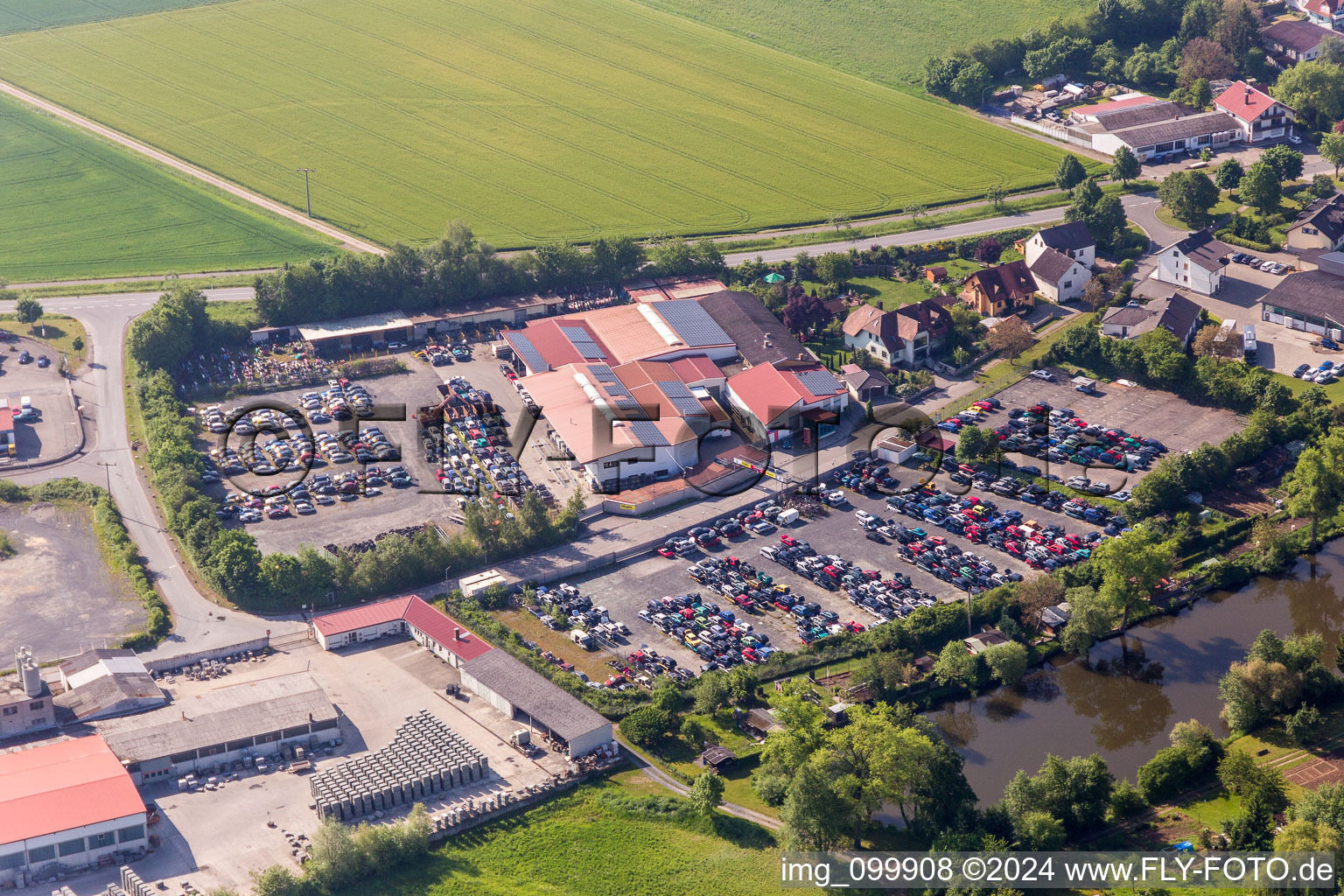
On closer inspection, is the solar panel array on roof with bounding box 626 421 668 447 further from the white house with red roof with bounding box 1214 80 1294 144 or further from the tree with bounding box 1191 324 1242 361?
the white house with red roof with bounding box 1214 80 1294 144

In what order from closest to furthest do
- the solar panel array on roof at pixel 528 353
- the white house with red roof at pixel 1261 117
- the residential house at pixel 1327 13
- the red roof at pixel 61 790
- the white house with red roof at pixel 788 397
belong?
the red roof at pixel 61 790 < the white house with red roof at pixel 788 397 < the solar panel array on roof at pixel 528 353 < the white house with red roof at pixel 1261 117 < the residential house at pixel 1327 13

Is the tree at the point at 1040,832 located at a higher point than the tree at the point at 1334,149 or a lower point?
lower

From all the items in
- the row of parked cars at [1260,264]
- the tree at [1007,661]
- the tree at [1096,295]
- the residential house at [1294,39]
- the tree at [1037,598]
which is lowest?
the tree at [1007,661]

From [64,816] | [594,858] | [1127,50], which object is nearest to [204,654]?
[64,816]

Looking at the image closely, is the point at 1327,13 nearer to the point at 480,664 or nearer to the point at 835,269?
the point at 835,269

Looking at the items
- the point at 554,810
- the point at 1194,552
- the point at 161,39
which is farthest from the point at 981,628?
the point at 161,39

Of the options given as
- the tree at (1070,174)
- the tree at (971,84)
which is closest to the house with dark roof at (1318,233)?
the tree at (1070,174)

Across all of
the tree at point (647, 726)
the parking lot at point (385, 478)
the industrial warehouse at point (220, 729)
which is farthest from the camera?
the parking lot at point (385, 478)

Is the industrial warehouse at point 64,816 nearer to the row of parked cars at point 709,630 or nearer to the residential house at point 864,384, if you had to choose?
the row of parked cars at point 709,630
